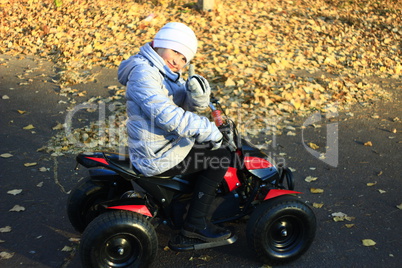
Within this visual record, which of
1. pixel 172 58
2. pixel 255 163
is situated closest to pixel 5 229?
pixel 172 58

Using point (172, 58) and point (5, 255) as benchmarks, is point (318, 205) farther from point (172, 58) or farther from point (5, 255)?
point (5, 255)

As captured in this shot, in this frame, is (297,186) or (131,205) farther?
(297,186)

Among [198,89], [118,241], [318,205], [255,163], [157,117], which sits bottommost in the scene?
[318,205]

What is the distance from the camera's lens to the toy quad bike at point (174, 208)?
3.24m

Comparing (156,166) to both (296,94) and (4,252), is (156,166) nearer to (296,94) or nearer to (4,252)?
(4,252)

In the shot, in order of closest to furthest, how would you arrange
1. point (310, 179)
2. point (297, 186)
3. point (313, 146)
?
point (297, 186), point (310, 179), point (313, 146)

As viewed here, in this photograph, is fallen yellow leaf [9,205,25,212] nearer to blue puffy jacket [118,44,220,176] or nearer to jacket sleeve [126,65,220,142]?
blue puffy jacket [118,44,220,176]

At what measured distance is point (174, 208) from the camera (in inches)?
140

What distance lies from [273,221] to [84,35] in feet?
24.1

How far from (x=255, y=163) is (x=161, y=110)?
0.94m

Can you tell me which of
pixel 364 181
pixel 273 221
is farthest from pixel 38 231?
pixel 364 181

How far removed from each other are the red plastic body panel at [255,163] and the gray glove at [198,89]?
2.11ft

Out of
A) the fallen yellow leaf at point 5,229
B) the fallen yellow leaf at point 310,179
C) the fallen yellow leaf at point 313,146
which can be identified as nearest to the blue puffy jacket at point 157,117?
Result: the fallen yellow leaf at point 5,229

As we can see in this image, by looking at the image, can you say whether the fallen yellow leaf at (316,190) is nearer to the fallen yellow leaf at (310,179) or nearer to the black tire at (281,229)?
the fallen yellow leaf at (310,179)
